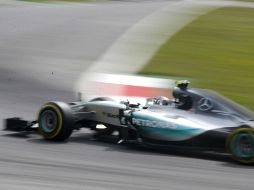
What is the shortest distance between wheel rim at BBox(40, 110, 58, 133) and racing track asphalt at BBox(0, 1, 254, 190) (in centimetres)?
21

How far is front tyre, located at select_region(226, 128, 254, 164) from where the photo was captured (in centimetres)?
943

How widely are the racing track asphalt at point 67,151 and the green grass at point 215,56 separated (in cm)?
186

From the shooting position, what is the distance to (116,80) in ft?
50.9

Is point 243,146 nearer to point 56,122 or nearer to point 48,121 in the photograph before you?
point 56,122

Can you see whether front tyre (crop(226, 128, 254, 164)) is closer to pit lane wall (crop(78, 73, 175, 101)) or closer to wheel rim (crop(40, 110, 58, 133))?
wheel rim (crop(40, 110, 58, 133))

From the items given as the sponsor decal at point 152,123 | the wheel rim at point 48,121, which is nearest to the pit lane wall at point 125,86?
the wheel rim at point 48,121

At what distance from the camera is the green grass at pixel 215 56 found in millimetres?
16094

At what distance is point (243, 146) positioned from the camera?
31.3ft

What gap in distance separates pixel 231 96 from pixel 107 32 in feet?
23.2

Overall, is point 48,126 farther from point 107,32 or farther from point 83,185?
point 107,32

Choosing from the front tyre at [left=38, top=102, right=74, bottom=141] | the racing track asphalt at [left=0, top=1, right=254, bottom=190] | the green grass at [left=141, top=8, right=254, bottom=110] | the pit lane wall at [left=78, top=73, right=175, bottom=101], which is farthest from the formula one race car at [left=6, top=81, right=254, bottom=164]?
the green grass at [left=141, top=8, right=254, bottom=110]

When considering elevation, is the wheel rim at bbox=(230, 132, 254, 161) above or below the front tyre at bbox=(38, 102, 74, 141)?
below

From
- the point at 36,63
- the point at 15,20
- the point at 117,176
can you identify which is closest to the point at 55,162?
the point at 117,176

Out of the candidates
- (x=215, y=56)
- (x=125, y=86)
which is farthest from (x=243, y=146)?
(x=215, y=56)
